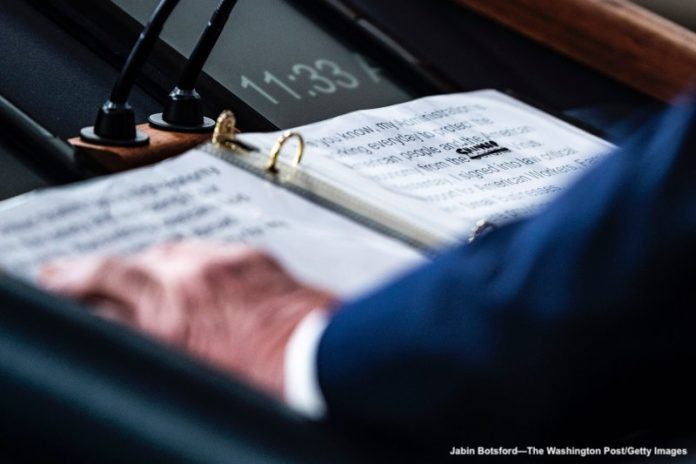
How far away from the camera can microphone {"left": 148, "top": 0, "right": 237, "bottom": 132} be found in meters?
1.13

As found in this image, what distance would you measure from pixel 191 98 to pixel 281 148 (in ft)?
0.73

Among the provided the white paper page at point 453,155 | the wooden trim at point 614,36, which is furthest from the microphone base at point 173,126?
the wooden trim at point 614,36

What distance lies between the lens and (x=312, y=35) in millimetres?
1480

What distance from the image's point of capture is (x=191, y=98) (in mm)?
1165

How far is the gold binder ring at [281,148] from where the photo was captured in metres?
0.94

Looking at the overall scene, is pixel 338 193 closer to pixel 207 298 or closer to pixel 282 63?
pixel 207 298

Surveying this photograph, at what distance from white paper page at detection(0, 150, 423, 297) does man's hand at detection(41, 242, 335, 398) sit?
0.02 metres

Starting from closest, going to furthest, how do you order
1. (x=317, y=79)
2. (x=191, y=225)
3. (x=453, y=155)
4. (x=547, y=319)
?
(x=547, y=319) < (x=191, y=225) < (x=453, y=155) < (x=317, y=79)

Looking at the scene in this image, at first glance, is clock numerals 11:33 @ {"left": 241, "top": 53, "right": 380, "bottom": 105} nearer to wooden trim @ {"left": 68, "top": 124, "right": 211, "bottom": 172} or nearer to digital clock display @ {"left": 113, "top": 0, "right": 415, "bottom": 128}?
digital clock display @ {"left": 113, "top": 0, "right": 415, "bottom": 128}

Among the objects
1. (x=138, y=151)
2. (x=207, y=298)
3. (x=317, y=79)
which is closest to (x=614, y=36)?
(x=317, y=79)

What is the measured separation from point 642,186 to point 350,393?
15 cm

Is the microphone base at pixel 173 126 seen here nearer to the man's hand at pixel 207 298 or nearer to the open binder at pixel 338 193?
the open binder at pixel 338 193

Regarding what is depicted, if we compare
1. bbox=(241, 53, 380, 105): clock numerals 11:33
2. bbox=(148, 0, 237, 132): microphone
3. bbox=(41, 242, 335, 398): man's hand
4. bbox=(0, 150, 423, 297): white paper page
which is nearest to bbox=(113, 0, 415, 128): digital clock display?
bbox=(241, 53, 380, 105): clock numerals 11:33

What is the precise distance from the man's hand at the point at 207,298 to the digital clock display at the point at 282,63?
606 millimetres
